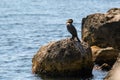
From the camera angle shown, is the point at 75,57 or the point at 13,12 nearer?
the point at 75,57

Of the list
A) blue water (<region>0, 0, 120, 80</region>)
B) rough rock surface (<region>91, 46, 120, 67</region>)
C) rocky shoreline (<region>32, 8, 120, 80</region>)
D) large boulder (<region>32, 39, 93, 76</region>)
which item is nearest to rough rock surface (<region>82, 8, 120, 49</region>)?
rocky shoreline (<region>32, 8, 120, 80</region>)

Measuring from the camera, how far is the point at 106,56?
23.2m

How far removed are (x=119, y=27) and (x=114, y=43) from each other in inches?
36.4

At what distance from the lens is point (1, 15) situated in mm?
54062

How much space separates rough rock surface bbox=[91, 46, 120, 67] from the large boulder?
207cm

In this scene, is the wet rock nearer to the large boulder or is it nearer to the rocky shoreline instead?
the rocky shoreline

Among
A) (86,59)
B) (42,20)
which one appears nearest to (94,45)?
(86,59)

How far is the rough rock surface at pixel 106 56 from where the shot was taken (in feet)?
75.9

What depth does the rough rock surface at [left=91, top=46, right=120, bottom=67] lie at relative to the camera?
23131 mm

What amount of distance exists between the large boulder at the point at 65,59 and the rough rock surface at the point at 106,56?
6.81 feet

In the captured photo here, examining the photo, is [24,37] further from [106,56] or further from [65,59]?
[65,59]

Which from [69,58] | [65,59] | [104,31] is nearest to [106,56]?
[104,31]

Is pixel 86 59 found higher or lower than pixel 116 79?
lower

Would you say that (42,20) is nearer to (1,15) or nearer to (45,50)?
(1,15)
